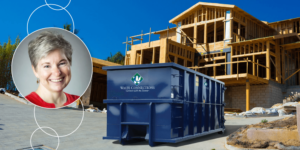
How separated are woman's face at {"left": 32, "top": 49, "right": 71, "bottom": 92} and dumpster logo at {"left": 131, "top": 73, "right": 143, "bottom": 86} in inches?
198

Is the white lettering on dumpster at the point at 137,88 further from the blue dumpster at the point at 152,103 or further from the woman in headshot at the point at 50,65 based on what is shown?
the woman in headshot at the point at 50,65

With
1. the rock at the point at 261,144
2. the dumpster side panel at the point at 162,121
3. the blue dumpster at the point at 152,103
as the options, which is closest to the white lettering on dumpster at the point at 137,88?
the blue dumpster at the point at 152,103

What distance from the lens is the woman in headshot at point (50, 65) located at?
112 inches

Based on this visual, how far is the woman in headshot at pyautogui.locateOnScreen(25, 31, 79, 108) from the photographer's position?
2.85 m

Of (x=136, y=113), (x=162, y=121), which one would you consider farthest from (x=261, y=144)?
(x=136, y=113)

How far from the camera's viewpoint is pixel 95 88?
31.3 metres

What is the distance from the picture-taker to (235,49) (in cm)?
2345

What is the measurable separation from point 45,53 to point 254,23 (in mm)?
26956

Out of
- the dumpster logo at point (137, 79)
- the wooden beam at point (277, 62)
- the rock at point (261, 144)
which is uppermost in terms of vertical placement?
the wooden beam at point (277, 62)

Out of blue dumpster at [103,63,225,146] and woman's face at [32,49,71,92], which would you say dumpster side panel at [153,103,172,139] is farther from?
woman's face at [32,49,71,92]

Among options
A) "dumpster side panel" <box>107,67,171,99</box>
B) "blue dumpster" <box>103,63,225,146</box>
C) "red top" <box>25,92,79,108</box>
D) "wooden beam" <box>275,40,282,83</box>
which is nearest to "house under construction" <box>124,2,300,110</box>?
"wooden beam" <box>275,40,282,83</box>

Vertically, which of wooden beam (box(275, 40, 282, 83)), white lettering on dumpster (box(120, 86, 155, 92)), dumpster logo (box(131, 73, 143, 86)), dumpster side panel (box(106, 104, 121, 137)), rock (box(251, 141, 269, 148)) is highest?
wooden beam (box(275, 40, 282, 83))

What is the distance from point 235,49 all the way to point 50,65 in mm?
22318

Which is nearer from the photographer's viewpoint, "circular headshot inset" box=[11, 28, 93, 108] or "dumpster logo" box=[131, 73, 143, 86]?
"circular headshot inset" box=[11, 28, 93, 108]
